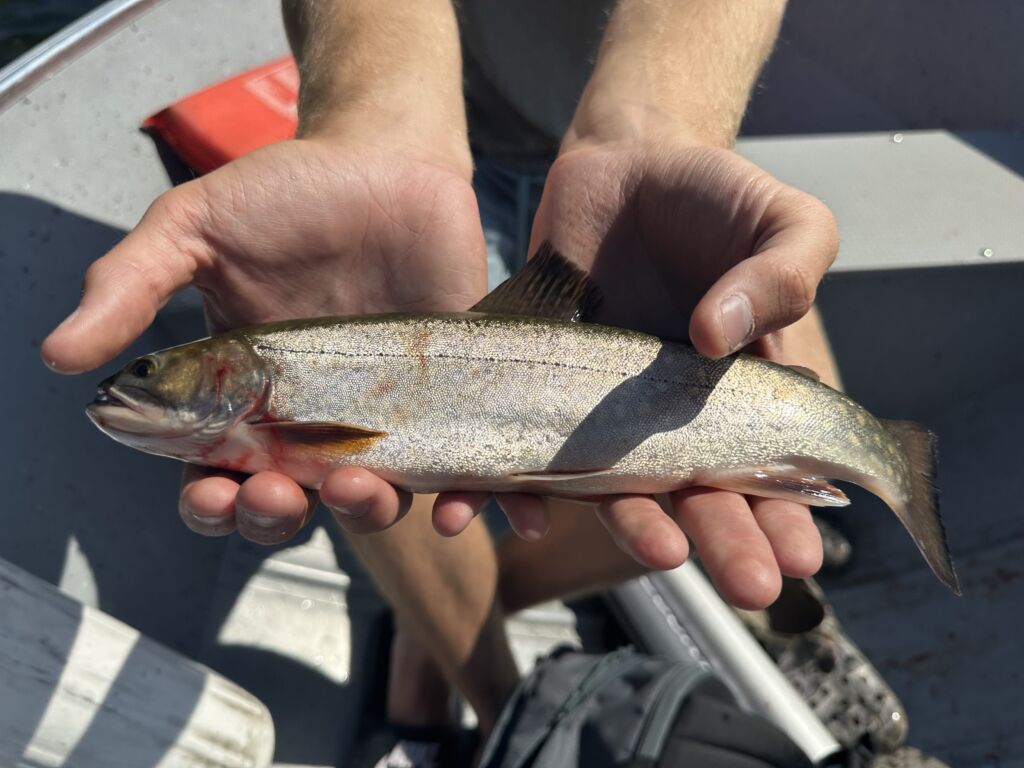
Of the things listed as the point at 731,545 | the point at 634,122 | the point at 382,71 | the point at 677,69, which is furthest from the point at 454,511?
the point at 677,69

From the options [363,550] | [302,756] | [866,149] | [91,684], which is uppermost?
[866,149]

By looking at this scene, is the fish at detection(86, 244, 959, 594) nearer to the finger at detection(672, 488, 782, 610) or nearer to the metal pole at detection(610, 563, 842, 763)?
the finger at detection(672, 488, 782, 610)

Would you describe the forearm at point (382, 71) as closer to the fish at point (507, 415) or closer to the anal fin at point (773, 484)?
the fish at point (507, 415)

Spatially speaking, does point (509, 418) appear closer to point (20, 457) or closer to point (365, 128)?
point (365, 128)

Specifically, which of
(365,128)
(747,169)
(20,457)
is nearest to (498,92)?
(365,128)

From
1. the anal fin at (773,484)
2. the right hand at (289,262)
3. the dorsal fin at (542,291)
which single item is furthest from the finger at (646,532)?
the dorsal fin at (542,291)

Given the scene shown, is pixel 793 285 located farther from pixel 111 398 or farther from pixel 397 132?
pixel 111 398
